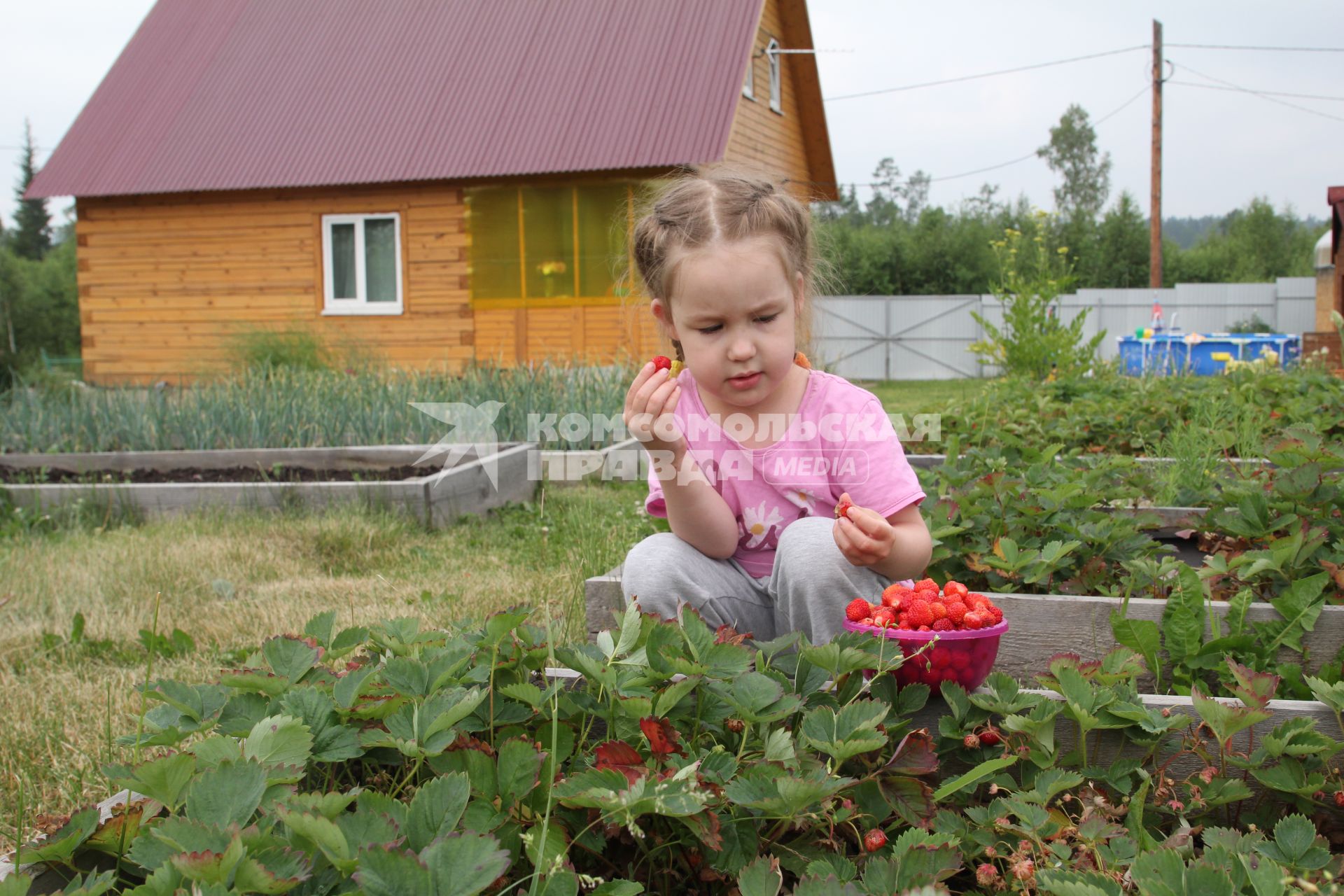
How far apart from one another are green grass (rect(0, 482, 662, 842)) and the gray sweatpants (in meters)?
0.22

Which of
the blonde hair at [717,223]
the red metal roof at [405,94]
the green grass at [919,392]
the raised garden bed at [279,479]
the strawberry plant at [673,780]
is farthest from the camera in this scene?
the red metal roof at [405,94]

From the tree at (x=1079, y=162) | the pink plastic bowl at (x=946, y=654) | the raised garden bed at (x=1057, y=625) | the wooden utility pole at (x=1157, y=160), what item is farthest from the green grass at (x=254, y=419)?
the tree at (x=1079, y=162)

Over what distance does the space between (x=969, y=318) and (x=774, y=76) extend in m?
8.63

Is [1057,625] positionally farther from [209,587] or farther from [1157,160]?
[1157,160]

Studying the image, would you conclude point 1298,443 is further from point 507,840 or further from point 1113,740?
point 507,840

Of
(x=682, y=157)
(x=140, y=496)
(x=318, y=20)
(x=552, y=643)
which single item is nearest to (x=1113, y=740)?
(x=552, y=643)

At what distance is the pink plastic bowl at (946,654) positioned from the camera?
1.41 m

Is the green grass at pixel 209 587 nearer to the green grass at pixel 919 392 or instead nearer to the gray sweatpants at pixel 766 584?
the gray sweatpants at pixel 766 584

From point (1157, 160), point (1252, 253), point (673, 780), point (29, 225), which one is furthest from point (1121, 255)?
point (29, 225)

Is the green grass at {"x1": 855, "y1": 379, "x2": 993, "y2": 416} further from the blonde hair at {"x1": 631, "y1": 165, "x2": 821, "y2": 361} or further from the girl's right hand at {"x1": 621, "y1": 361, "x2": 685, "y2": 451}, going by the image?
the girl's right hand at {"x1": 621, "y1": 361, "x2": 685, "y2": 451}

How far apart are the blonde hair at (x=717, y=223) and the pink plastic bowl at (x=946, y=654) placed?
80 cm

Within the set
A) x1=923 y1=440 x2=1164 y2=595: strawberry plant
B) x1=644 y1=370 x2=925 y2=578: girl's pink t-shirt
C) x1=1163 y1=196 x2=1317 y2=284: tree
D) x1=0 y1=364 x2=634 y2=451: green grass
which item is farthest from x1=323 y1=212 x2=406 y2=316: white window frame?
x1=1163 y1=196 x2=1317 y2=284: tree

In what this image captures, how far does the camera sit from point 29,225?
5659cm

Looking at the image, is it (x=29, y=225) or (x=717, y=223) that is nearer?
(x=717, y=223)
